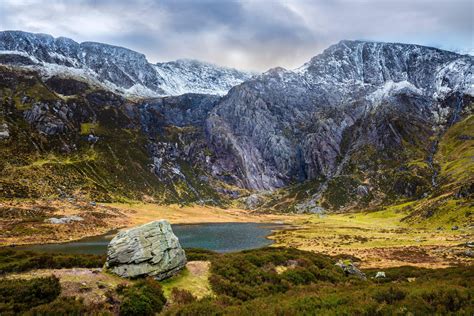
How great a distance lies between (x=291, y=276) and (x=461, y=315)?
19.6 meters

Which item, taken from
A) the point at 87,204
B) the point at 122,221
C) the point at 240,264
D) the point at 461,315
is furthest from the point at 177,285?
the point at 87,204

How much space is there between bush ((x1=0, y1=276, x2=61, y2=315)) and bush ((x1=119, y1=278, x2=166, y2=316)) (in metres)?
4.31

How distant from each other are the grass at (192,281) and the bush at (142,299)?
1455 mm

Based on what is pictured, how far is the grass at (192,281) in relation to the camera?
87.1 ft

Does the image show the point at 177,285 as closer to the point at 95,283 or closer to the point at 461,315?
the point at 95,283

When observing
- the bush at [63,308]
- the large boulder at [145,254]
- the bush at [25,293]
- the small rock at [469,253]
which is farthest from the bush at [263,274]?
the small rock at [469,253]

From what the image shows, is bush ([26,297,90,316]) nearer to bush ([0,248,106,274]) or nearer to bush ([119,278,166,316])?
bush ([119,278,166,316])

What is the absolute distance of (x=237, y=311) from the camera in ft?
59.4

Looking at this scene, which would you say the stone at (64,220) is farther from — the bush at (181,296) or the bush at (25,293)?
the bush at (181,296)

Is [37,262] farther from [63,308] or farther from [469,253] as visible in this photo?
[469,253]

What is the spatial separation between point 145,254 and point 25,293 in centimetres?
916

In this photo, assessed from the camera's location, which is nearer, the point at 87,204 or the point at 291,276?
the point at 291,276

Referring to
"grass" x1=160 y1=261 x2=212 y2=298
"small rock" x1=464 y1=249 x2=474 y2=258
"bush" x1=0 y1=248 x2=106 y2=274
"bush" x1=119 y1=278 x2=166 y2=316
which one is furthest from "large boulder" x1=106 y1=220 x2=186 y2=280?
"small rock" x1=464 y1=249 x2=474 y2=258

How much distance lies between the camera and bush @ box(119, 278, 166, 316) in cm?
2117
